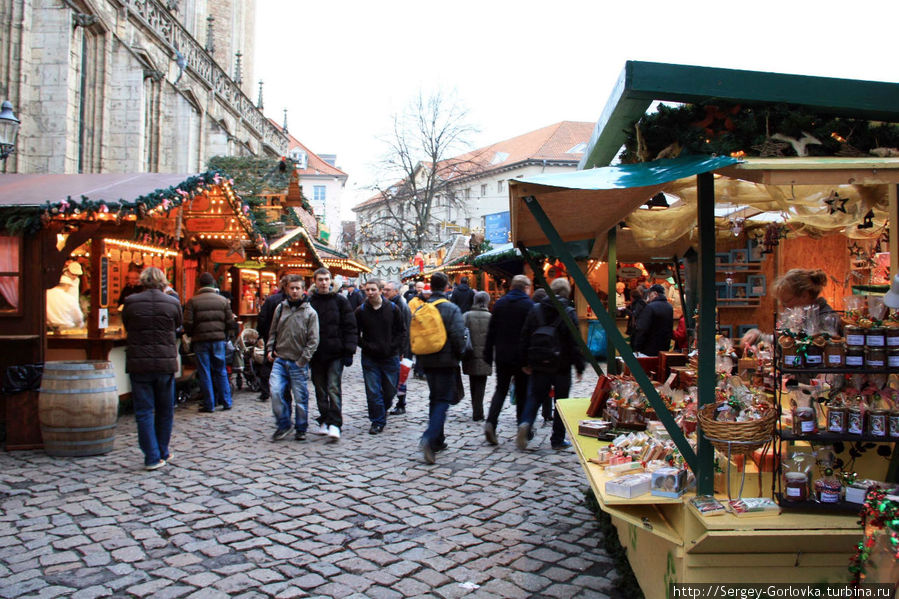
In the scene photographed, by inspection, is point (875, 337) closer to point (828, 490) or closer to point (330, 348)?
point (828, 490)

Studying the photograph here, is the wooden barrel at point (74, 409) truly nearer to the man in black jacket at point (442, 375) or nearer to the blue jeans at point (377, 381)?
the blue jeans at point (377, 381)

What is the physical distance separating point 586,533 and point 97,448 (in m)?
4.88

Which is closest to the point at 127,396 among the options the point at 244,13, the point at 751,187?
the point at 751,187

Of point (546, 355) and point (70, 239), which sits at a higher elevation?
point (70, 239)

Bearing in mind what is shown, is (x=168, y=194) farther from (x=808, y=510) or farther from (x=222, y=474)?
(x=808, y=510)

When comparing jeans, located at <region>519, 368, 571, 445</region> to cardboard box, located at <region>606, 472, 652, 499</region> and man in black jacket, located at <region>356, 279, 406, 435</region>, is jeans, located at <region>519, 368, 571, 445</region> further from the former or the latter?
cardboard box, located at <region>606, 472, 652, 499</region>

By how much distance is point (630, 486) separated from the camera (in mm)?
3066

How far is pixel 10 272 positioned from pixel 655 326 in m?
7.48

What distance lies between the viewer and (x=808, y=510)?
2824 mm

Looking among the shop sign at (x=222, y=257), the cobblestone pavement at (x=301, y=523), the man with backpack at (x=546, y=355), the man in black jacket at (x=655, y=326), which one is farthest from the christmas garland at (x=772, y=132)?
the shop sign at (x=222, y=257)

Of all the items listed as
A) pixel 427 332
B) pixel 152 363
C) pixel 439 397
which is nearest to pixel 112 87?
pixel 152 363

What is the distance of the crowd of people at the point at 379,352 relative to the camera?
611cm

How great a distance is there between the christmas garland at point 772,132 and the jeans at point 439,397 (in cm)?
359

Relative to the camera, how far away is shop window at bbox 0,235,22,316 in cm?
715
